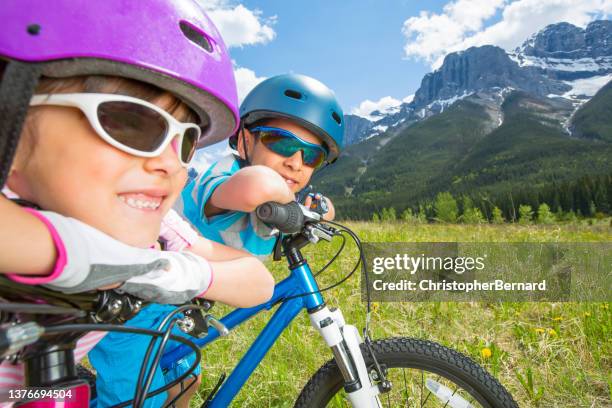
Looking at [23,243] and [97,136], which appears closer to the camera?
[23,243]

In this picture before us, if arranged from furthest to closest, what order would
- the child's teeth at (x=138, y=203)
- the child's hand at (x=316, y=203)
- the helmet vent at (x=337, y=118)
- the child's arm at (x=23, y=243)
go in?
the helmet vent at (x=337, y=118), the child's hand at (x=316, y=203), the child's teeth at (x=138, y=203), the child's arm at (x=23, y=243)

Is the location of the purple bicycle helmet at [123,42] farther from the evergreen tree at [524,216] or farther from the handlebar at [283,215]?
the evergreen tree at [524,216]

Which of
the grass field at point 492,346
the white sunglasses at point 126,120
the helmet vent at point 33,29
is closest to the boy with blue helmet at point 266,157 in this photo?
the white sunglasses at point 126,120

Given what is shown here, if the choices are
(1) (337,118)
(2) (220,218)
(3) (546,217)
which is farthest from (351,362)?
(3) (546,217)

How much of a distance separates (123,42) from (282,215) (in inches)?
38.3

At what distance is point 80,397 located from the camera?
1.06 meters

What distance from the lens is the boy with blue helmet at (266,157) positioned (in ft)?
7.11

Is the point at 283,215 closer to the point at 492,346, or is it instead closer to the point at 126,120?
the point at 126,120

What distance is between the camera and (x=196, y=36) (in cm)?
144

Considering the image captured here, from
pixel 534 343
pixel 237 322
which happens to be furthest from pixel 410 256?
pixel 237 322

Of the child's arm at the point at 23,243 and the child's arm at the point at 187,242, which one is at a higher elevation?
the child's arm at the point at 187,242

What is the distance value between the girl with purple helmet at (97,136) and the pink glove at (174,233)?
49 cm

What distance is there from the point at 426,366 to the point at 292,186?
4.84 ft

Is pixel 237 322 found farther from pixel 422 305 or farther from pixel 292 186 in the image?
pixel 422 305
